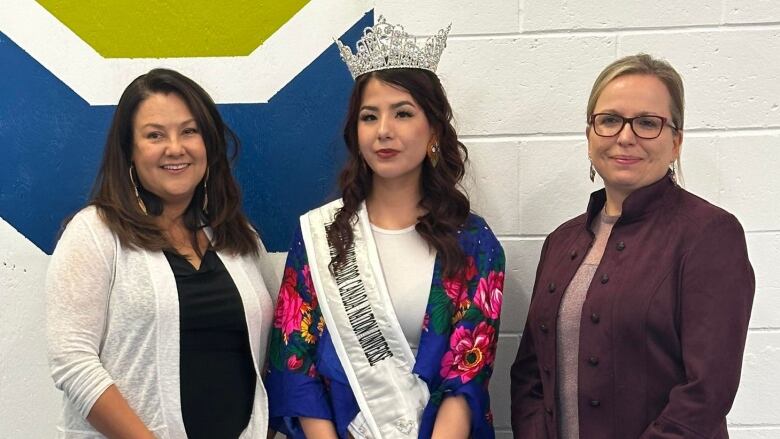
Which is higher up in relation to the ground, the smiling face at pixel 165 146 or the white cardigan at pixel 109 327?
the smiling face at pixel 165 146

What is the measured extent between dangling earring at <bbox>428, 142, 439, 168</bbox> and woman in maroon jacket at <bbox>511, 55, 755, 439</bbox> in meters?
0.32

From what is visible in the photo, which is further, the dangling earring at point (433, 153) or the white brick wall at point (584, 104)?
the white brick wall at point (584, 104)

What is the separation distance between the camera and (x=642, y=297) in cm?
121

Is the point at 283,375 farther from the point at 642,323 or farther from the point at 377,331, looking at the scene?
the point at 642,323

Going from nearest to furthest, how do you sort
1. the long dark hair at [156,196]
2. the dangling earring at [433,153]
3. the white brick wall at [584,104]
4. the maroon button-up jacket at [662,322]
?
the maroon button-up jacket at [662,322] → the long dark hair at [156,196] → the dangling earring at [433,153] → the white brick wall at [584,104]

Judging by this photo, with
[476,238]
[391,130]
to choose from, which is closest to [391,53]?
[391,130]

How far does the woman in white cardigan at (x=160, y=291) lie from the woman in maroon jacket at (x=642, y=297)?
1.96 ft

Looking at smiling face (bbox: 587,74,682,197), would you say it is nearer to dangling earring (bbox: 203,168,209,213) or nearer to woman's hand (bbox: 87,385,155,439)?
dangling earring (bbox: 203,168,209,213)

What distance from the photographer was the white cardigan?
130 cm

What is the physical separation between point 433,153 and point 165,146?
20.9 inches

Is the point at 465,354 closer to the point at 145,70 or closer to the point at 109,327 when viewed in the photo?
the point at 109,327

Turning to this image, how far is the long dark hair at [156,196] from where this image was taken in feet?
4.54

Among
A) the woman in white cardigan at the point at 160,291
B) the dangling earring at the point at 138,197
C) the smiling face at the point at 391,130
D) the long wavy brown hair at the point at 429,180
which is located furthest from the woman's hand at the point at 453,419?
the dangling earring at the point at 138,197

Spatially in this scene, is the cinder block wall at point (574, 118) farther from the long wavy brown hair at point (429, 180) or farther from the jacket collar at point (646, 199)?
the jacket collar at point (646, 199)
